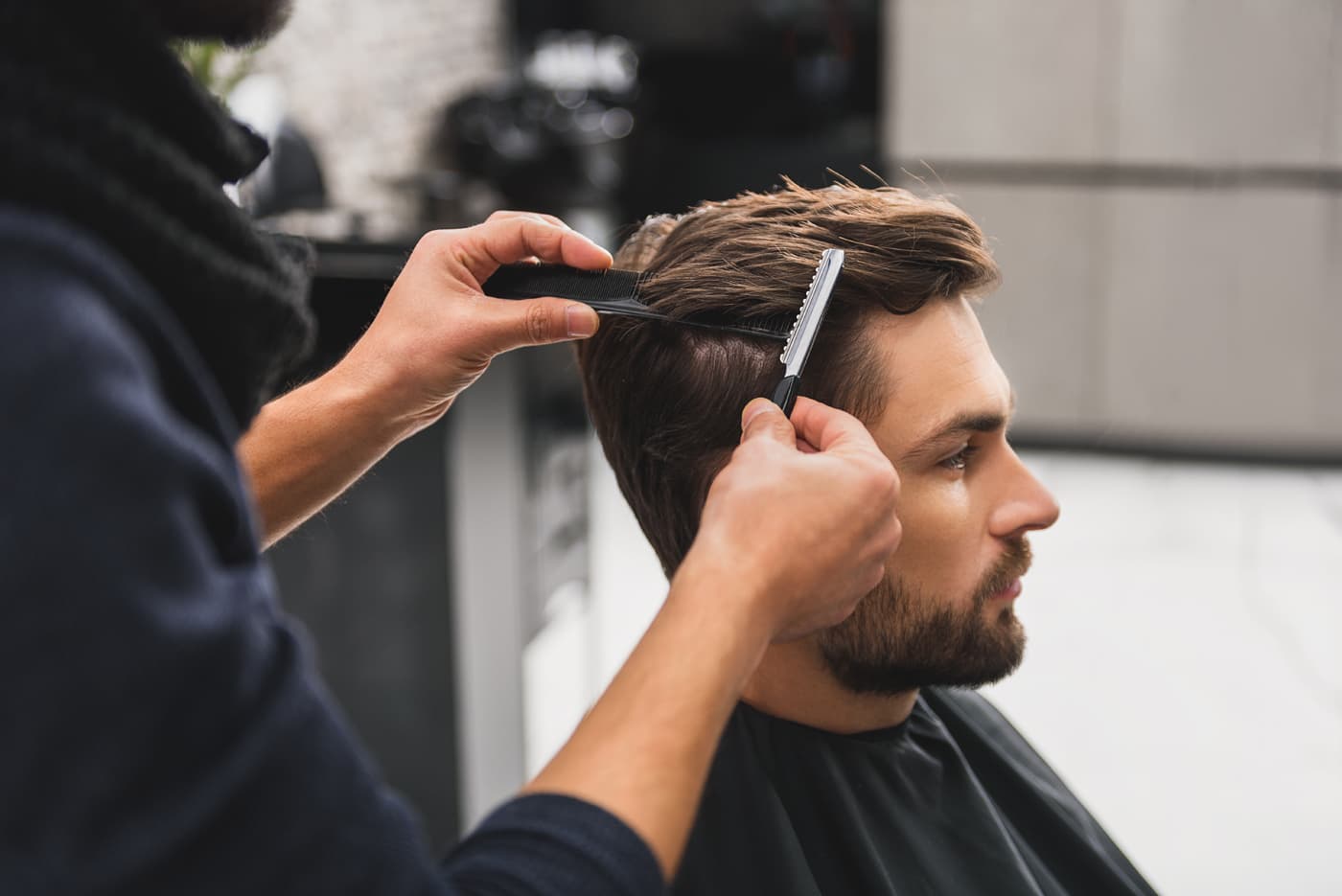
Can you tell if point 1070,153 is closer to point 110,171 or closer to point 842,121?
point 842,121

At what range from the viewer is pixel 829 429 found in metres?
0.87

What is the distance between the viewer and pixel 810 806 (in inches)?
48.6

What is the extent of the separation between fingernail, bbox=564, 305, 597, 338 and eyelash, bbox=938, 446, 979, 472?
42 cm

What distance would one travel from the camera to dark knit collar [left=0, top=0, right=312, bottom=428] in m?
0.53

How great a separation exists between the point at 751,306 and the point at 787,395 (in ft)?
0.88

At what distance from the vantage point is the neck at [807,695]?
1280 mm

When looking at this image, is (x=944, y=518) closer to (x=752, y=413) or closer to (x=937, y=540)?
(x=937, y=540)

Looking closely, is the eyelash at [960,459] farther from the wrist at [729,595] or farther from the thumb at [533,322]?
the wrist at [729,595]

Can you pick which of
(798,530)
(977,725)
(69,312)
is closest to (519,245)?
(798,530)

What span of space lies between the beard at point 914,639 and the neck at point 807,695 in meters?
0.02

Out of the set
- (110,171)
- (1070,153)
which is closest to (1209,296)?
(1070,153)

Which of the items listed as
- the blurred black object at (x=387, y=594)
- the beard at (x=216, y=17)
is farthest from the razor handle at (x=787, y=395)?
the blurred black object at (x=387, y=594)

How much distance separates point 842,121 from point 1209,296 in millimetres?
2061

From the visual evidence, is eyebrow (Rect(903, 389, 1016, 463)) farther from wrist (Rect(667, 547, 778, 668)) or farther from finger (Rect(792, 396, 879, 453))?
wrist (Rect(667, 547, 778, 668))
